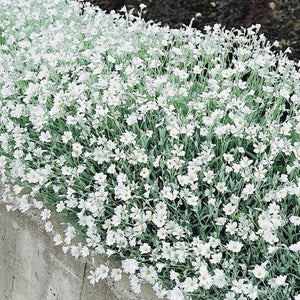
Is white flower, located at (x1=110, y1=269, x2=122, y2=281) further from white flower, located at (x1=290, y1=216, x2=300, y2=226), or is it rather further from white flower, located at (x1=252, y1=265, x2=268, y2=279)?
white flower, located at (x1=290, y1=216, x2=300, y2=226)

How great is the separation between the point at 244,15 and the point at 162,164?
2.37 m

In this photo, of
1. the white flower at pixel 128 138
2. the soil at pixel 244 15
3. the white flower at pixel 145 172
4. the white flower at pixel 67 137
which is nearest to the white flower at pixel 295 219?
the white flower at pixel 145 172

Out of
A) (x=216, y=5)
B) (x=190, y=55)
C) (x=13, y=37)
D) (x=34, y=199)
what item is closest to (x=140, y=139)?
(x=34, y=199)

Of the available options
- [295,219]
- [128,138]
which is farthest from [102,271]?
[295,219]

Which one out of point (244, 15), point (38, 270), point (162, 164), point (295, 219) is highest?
point (244, 15)

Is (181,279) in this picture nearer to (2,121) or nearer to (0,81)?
(2,121)

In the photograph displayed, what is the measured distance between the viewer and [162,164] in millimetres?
2041

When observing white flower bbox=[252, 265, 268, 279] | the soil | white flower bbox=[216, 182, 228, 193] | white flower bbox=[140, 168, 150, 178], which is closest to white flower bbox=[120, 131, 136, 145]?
white flower bbox=[140, 168, 150, 178]

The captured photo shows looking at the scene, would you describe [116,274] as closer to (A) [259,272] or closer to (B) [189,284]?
(B) [189,284]

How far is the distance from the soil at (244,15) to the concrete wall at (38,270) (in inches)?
89.0

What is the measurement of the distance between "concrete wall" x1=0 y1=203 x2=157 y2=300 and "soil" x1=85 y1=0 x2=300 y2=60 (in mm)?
2260

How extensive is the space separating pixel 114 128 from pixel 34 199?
388 millimetres

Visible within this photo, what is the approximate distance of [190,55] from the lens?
105 inches

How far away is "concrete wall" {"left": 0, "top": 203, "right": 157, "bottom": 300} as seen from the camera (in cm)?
213
